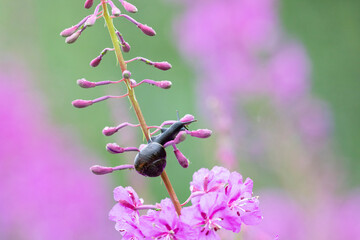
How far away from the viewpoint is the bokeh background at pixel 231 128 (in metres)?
3.87

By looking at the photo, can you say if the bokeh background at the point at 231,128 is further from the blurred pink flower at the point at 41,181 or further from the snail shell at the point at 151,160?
the snail shell at the point at 151,160

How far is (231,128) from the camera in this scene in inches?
173

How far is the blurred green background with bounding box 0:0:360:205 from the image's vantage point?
5.77 metres

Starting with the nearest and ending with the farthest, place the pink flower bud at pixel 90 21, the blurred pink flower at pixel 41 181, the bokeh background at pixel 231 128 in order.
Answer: the pink flower bud at pixel 90 21 < the bokeh background at pixel 231 128 < the blurred pink flower at pixel 41 181

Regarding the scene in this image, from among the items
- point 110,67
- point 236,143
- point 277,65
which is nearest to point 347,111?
point 277,65

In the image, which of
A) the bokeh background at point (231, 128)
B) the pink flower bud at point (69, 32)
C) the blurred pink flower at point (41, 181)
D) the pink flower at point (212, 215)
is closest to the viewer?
the pink flower at point (212, 215)

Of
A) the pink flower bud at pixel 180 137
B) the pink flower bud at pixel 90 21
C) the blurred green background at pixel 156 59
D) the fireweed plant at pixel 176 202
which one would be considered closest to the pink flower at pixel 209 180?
the fireweed plant at pixel 176 202

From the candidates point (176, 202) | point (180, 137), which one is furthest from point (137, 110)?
point (176, 202)

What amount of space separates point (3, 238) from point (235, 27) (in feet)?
8.15

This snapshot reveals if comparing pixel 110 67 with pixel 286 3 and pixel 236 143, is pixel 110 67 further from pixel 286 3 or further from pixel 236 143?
pixel 236 143

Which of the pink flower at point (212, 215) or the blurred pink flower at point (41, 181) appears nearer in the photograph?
the pink flower at point (212, 215)

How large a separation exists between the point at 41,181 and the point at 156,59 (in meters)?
3.55

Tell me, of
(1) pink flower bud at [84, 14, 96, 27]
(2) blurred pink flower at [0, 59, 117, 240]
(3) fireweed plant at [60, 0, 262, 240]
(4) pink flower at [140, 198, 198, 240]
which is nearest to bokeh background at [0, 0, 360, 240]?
(2) blurred pink flower at [0, 59, 117, 240]

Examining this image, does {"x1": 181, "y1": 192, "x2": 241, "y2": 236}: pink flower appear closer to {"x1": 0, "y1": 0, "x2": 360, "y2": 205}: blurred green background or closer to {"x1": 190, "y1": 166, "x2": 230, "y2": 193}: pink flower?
{"x1": 190, "y1": 166, "x2": 230, "y2": 193}: pink flower
